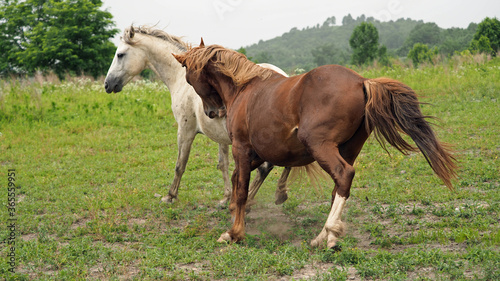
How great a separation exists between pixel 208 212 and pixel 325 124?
9.86 feet

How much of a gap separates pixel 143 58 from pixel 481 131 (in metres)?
6.97

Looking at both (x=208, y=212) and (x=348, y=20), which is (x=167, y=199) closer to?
(x=208, y=212)

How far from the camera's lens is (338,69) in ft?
14.3

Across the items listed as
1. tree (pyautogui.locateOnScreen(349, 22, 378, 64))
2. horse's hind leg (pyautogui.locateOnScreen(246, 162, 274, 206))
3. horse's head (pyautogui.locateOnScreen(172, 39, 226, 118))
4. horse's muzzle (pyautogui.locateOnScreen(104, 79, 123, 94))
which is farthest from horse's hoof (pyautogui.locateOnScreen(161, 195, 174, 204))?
tree (pyautogui.locateOnScreen(349, 22, 378, 64))

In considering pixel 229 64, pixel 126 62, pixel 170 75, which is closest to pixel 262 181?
pixel 229 64

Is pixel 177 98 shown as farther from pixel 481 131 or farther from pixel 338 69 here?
pixel 481 131

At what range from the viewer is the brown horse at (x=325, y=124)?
412cm

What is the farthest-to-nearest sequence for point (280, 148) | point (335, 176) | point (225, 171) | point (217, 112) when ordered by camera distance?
point (225, 171) → point (217, 112) → point (280, 148) → point (335, 176)

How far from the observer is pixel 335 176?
409 centimetres

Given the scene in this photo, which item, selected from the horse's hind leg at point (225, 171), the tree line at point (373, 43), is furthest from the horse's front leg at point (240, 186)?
the tree line at point (373, 43)

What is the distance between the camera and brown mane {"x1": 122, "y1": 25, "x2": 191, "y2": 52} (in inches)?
281

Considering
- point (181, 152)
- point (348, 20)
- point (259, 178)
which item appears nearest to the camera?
point (259, 178)

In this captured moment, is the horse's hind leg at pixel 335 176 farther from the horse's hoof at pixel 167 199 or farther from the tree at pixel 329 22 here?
the tree at pixel 329 22

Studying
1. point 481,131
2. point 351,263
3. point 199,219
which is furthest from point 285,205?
point 481,131
